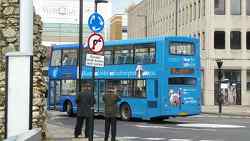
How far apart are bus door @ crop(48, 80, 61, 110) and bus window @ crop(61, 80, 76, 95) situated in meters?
0.56

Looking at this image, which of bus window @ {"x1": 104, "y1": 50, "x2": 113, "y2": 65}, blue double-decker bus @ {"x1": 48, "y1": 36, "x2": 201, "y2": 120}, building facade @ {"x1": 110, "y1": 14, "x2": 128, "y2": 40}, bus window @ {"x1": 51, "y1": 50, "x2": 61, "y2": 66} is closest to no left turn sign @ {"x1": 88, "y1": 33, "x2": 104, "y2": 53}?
blue double-decker bus @ {"x1": 48, "y1": 36, "x2": 201, "y2": 120}

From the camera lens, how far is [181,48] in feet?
111

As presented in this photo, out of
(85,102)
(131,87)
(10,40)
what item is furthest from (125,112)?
(10,40)

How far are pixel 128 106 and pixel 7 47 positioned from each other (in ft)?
55.8

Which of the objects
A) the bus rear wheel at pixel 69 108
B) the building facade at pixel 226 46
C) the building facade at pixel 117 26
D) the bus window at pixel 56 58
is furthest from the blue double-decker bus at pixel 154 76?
the building facade at pixel 117 26

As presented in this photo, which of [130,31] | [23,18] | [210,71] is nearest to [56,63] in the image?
[23,18]

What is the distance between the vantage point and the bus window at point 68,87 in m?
38.5

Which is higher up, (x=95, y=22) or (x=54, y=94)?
(x=95, y=22)

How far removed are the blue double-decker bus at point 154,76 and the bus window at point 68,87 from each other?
258cm

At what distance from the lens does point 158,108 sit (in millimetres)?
32656

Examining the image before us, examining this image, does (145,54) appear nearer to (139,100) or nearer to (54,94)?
(139,100)

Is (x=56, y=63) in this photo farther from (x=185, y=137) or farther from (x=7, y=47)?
(x=7, y=47)

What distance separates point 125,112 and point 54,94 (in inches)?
266

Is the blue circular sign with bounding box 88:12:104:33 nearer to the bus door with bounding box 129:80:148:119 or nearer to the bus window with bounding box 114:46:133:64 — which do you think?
the bus door with bounding box 129:80:148:119
